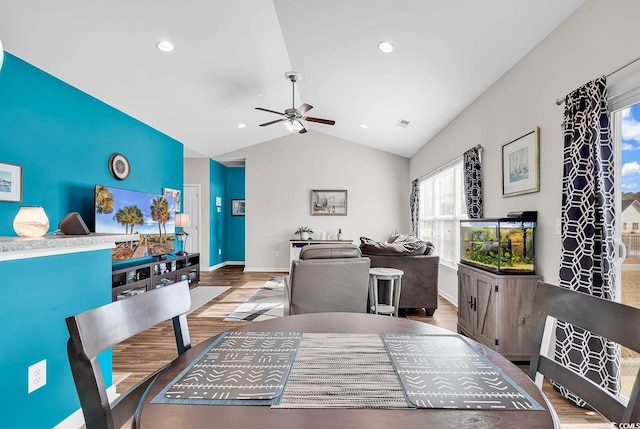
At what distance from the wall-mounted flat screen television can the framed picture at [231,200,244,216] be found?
3072mm

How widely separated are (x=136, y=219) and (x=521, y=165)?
15.3 ft

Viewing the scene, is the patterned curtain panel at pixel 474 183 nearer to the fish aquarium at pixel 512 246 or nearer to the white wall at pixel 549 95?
the white wall at pixel 549 95

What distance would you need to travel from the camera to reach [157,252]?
5.06 meters

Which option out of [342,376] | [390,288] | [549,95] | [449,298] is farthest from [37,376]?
[449,298]

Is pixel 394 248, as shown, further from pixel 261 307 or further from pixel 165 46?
pixel 165 46

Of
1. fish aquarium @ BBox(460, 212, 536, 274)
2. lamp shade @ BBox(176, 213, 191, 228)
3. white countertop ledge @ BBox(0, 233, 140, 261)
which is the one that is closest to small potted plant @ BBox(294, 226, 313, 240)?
lamp shade @ BBox(176, 213, 191, 228)

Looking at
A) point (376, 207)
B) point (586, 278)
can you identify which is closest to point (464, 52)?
point (586, 278)

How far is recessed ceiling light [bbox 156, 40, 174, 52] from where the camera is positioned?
335cm

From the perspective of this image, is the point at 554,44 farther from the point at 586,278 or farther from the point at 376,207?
the point at 376,207

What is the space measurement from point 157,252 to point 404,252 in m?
3.68

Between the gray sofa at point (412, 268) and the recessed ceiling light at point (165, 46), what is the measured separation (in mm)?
3109

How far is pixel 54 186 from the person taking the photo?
3.35 m

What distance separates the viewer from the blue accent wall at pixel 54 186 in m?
A: 1.53

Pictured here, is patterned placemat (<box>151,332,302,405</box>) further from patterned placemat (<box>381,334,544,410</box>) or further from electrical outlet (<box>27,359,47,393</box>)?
electrical outlet (<box>27,359,47,393</box>)
